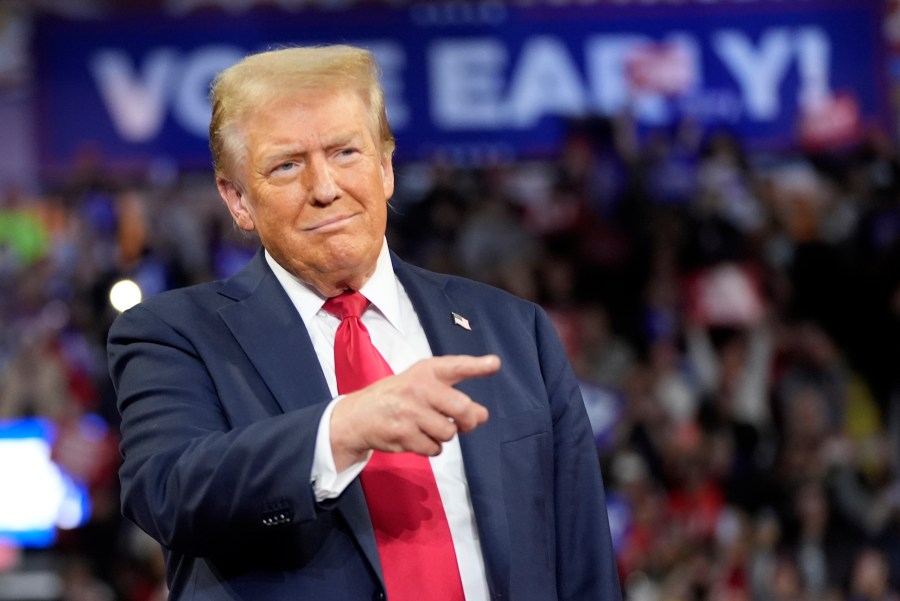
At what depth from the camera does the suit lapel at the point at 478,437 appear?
6.05 feet

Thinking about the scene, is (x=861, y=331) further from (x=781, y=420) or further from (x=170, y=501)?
(x=170, y=501)

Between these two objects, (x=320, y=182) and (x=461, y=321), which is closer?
(x=320, y=182)

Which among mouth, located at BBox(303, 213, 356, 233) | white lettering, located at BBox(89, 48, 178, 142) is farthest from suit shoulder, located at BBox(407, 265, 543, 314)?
white lettering, located at BBox(89, 48, 178, 142)

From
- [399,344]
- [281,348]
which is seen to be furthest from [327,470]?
[399,344]

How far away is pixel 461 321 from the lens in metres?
2.02

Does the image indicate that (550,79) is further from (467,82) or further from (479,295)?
(479,295)

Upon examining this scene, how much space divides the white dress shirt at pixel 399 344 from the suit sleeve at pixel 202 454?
0.14 metres

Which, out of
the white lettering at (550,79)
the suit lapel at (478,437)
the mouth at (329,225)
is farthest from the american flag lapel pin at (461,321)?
the white lettering at (550,79)

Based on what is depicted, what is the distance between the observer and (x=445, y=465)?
190 cm

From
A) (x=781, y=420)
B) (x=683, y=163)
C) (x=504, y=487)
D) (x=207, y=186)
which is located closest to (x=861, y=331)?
(x=781, y=420)

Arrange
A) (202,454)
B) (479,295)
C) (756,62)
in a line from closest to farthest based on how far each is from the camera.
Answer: (202,454), (479,295), (756,62)

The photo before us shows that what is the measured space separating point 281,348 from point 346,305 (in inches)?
5.2

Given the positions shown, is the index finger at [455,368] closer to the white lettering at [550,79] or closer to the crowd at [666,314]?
the crowd at [666,314]

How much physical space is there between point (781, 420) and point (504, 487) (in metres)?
6.48
